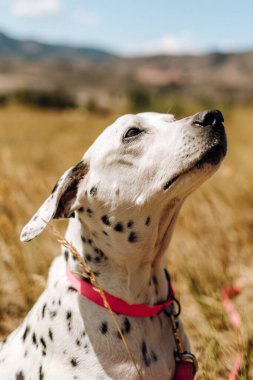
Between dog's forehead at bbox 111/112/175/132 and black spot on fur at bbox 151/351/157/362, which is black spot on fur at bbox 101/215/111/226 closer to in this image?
dog's forehead at bbox 111/112/175/132

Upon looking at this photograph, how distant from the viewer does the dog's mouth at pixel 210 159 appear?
2.25 meters

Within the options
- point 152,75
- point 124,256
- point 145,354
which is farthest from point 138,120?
point 152,75

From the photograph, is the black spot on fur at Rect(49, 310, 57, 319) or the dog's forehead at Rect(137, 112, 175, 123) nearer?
the black spot on fur at Rect(49, 310, 57, 319)

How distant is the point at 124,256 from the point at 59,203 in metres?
0.46

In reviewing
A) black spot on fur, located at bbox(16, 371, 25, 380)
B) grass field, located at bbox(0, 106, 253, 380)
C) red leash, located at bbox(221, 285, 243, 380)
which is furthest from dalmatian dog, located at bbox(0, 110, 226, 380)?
grass field, located at bbox(0, 106, 253, 380)

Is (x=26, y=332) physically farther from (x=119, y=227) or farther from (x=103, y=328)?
(x=119, y=227)

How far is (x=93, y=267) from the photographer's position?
2449 mm

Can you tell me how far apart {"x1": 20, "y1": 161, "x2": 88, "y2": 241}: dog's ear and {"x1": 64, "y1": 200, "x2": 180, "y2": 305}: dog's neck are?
98mm

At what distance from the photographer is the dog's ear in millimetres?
2334

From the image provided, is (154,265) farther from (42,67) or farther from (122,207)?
(42,67)

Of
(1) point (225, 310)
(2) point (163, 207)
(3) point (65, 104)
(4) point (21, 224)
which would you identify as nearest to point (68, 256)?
(2) point (163, 207)

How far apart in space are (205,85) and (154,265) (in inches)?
3055

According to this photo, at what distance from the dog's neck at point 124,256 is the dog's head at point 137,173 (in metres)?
0.02

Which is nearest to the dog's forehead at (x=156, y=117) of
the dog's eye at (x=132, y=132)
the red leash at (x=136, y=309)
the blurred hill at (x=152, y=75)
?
the dog's eye at (x=132, y=132)
